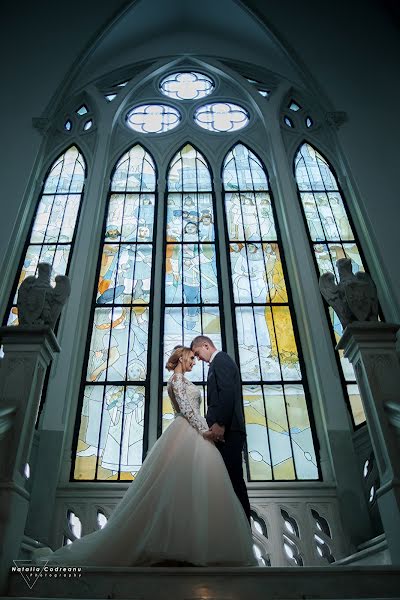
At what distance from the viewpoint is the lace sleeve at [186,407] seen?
2.94m

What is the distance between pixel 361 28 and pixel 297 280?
19.0 ft

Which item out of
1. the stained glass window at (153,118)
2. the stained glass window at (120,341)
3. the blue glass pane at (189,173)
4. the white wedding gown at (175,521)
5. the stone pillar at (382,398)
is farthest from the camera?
the stained glass window at (153,118)

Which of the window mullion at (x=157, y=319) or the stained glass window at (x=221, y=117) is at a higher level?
the stained glass window at (x=221, y=117)

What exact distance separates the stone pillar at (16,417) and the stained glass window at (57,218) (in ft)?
9.76

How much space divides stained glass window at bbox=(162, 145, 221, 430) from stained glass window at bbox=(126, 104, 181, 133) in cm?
81

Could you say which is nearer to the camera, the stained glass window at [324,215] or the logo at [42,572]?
the logo at [42,572]

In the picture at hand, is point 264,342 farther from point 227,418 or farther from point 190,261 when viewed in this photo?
point 227,418

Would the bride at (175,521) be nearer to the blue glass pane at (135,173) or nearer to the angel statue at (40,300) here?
the angel statue at (40,300)

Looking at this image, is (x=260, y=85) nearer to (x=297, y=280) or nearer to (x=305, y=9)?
(x=305, y=9)

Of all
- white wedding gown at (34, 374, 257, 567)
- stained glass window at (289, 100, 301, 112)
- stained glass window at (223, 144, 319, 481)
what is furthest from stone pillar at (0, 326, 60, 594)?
stained glass window at (289, 100, 301, 112)

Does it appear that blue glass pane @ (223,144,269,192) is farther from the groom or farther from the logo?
the logo

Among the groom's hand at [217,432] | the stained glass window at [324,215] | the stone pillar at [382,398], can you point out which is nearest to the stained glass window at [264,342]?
the stained glass window at [324,215]

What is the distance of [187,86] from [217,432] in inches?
327

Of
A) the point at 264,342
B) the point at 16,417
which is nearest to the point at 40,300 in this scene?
the point at 16,417
